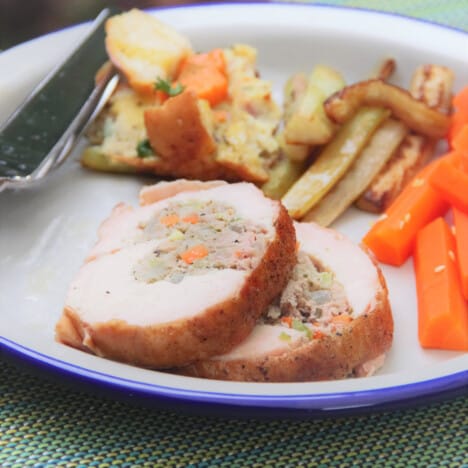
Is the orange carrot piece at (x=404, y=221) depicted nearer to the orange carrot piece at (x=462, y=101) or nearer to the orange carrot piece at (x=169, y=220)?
the orange carrot piece at (x=462, y=101)

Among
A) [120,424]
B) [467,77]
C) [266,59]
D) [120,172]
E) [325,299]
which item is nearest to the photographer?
[120,424]

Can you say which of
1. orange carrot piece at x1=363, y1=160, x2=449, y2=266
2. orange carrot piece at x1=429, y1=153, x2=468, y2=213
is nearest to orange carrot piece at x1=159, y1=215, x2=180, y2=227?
orange carrot piece at x1=363, y1=160, x2=449, y2=266

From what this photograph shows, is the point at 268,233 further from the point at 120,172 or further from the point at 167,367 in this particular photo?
the point at 120,172

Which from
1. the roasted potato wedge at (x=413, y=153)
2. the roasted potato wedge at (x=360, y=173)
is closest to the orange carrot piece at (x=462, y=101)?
the roasted potato wedge at (x=413, y=153)

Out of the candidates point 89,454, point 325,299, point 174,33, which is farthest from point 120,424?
point 174,33

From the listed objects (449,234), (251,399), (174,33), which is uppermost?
(174,33)

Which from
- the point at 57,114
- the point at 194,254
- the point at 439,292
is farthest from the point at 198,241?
the point at 57,114
